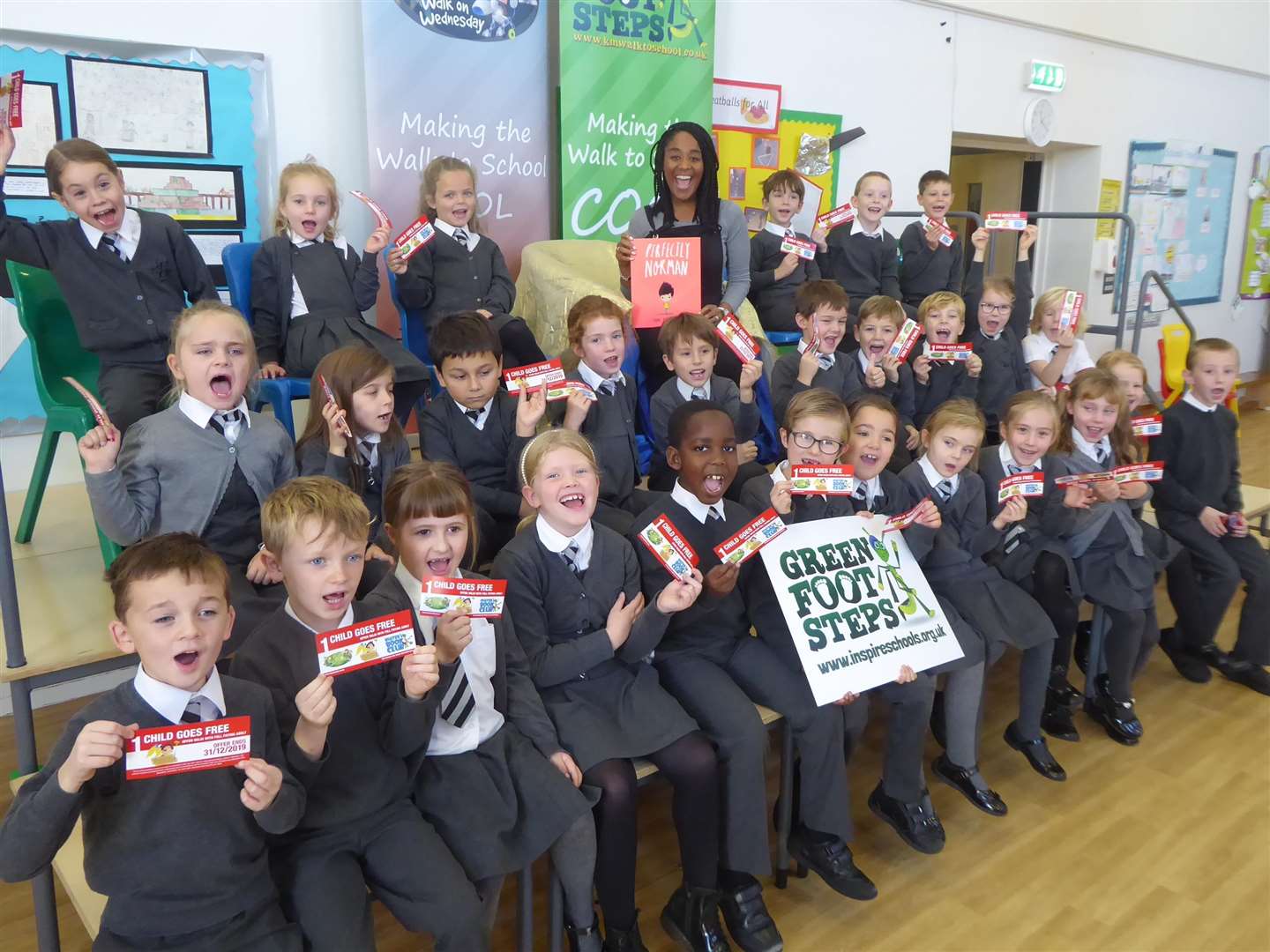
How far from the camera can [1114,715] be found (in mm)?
3104

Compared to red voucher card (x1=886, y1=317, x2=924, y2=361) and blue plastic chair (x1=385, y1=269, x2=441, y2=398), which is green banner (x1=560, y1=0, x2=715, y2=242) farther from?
red voucher card (x1=886, y1=317, x2=924, y2=361)

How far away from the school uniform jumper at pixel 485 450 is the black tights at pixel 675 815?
0.95 metres

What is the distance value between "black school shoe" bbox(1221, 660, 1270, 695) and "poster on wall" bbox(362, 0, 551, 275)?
344 centimetres

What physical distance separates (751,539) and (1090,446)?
1.79 m

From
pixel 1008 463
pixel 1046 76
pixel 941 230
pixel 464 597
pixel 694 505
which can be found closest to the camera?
pixel 464 597

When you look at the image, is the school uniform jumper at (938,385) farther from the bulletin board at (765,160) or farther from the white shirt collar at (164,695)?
→ the white shirt collar at (164,695)

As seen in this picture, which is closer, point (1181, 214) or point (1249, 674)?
point (1249, 674)

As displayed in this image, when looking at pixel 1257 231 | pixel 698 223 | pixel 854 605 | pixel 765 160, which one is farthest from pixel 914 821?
pixel 1257 231

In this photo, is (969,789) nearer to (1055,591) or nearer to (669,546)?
(1055,591)

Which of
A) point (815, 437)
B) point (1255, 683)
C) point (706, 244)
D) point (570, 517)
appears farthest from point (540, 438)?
point (1255, 683)

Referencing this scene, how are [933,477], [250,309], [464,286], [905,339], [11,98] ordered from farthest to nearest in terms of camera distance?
[464,286], [905,339], [250,309], [933,477], [11,98]

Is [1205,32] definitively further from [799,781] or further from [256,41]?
[799,781]

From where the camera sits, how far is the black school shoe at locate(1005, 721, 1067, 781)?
2828 millimetres

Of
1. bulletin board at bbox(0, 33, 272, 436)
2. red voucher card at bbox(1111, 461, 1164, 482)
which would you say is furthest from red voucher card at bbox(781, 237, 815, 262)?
bulletin board at bbox(0, 33, 272, 436)
